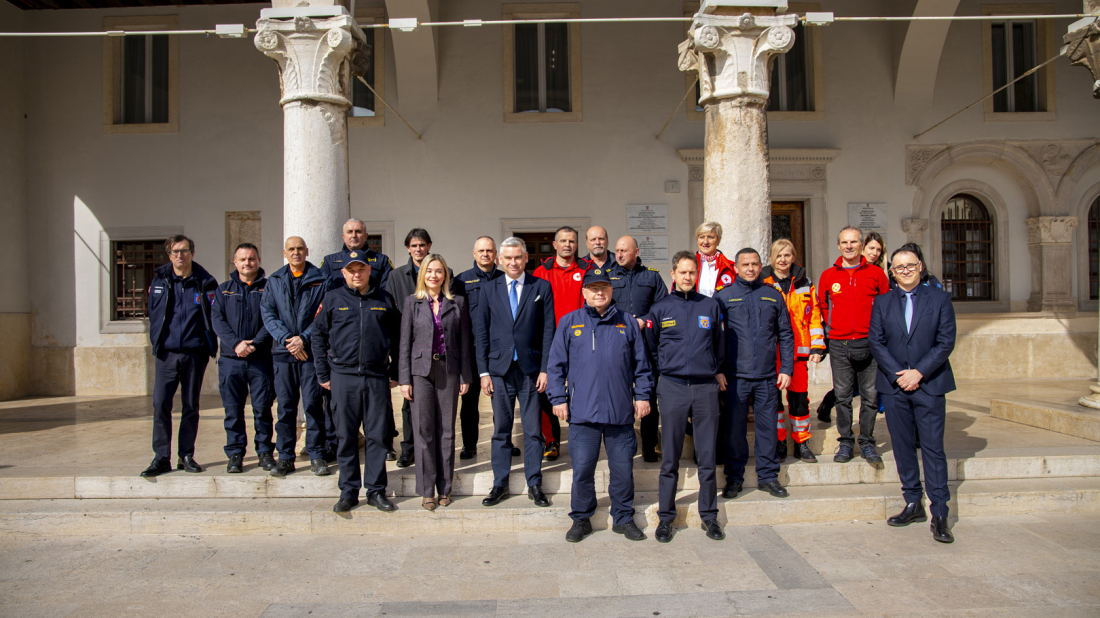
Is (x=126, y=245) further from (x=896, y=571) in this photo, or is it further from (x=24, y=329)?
(x=896, y=571)

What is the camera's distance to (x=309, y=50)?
5953 millimetres

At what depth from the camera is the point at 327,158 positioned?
236 inches

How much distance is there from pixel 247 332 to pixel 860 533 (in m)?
4.72

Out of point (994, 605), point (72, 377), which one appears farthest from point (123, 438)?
point (994, 605)

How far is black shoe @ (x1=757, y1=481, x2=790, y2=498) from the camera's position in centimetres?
481

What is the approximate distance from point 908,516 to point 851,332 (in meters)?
1.40

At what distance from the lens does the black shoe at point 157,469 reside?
510 centimetres

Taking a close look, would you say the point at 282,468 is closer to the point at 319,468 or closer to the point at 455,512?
the point at 319,468

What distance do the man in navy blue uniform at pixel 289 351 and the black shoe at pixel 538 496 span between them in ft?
5.33

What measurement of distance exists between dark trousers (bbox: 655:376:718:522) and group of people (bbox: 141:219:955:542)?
0.01 m

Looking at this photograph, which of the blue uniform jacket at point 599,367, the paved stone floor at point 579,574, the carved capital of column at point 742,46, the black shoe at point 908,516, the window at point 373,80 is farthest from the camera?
the window at point 373,80

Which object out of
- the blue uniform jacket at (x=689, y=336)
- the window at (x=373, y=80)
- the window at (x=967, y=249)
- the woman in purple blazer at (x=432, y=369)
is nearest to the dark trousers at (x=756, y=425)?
the blue uniform jacket at (x=689, y=336)

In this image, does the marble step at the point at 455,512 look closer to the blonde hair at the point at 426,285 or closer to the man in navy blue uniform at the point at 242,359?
the man in navy blue uniform at the point at 242,359

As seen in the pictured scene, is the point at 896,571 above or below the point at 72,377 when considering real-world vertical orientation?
below
